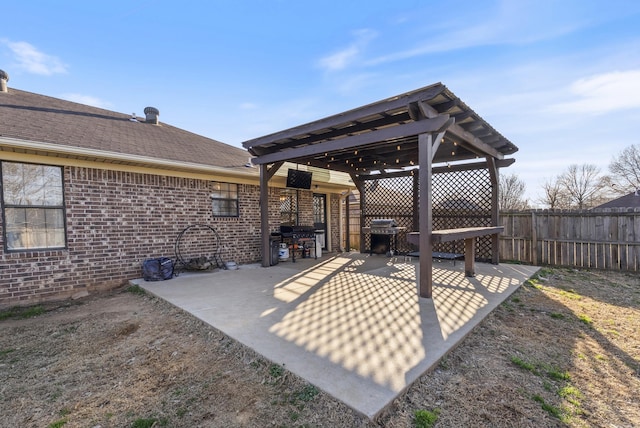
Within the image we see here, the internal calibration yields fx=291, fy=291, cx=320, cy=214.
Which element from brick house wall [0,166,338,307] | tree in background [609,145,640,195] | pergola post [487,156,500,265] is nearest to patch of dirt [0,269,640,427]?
brick house wall [0,166,338,307]

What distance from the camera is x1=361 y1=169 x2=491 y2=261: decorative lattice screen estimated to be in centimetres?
756

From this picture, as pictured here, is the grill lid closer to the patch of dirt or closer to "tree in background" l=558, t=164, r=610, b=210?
the patch of dirt

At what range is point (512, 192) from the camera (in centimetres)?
2194

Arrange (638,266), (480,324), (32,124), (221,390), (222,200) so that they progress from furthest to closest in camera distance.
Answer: (222,200)
(638,266)
(32,124)
(480,324)
(221,390)

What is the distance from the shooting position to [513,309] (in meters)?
4.09

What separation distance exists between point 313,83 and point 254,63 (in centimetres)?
230

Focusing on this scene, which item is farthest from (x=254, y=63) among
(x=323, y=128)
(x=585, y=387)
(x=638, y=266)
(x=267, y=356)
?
(x=638, y=266)

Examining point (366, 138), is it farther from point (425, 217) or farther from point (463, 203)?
point (463, 203)

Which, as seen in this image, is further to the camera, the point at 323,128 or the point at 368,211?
the point at 368,211

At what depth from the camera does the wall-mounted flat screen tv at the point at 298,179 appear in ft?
25.9

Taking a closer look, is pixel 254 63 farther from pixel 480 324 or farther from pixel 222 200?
pixel 480 324

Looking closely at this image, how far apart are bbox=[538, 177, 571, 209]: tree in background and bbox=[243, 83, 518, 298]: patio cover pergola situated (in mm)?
21094

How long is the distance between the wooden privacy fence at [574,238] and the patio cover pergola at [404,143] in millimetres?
1033

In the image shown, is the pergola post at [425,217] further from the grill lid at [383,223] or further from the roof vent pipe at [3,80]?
the roof vent pipe at [3,80]
